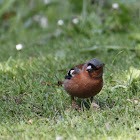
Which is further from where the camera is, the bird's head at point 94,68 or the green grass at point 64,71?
the bird's head at point 94,68

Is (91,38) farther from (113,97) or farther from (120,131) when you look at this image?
(120,131)

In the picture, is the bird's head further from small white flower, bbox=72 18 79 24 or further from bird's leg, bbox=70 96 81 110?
small white flower, bbox=72 18 79 24

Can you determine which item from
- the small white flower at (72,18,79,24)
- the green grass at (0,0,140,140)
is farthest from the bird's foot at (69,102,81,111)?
the small white flower at (72,18,79,24)

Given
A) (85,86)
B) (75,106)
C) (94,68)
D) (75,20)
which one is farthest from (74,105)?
(75,20)

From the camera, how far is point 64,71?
5668 mm

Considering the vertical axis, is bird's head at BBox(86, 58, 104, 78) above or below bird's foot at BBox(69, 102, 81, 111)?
above

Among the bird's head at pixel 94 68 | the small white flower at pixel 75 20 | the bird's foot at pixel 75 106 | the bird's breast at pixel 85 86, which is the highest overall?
the small white flower at pixel 75 20

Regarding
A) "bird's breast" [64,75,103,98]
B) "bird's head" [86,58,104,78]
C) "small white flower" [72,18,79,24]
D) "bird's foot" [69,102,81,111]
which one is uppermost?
"small white flower" [72,18,79,24]

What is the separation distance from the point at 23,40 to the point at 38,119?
15.4 feet

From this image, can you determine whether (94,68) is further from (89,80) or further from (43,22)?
(43,22)

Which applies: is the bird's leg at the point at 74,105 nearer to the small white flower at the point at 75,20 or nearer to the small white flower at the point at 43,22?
the small white flower at the point at 75,20

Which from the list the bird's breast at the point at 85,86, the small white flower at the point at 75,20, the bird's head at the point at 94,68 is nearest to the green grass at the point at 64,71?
the small white flower at the point at 75,20

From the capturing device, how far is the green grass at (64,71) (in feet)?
11.8

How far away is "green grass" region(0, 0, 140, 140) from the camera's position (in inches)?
141
